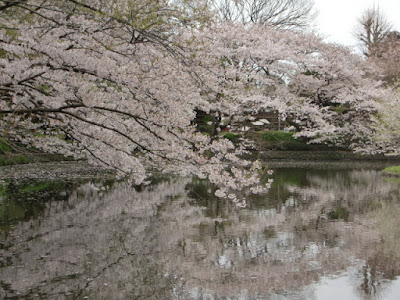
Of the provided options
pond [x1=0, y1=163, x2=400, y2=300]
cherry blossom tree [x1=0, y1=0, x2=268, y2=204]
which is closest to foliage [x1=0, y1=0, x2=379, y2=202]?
cherry blossom tree [x1=0, y1=0, x2=268, y2=204]

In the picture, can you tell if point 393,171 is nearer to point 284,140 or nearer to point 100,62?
point 284,140

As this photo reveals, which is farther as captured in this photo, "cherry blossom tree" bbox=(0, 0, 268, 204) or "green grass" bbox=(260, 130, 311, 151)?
"green grass" bbox=(260, 130, 311, 151)

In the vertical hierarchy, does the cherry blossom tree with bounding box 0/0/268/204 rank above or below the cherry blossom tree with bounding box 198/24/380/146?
below

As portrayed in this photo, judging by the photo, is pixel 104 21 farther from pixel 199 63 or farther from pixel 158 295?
pixel 158 295

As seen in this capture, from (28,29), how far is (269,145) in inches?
1063

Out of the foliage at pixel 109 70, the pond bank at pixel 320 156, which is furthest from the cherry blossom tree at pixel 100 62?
the pond bank at pixel 320 156

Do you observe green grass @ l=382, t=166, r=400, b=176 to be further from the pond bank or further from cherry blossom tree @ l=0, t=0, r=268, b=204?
cherry blossom tree @ l=0, t=0, r=268, b=204

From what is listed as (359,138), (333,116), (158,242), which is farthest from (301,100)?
(158,242)

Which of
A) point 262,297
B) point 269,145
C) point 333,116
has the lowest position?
point 262,297

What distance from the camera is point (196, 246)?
350 inches

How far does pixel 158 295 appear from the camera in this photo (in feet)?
20.4

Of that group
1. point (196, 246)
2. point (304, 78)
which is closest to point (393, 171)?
point (304, 78)

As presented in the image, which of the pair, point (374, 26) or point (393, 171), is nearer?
point (393, 171)

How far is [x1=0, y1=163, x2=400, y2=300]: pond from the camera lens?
21.5 ft
